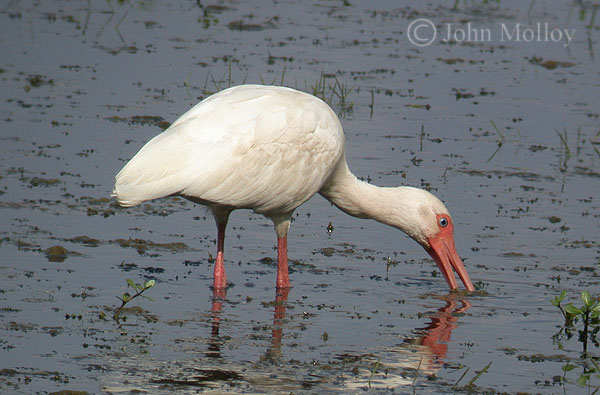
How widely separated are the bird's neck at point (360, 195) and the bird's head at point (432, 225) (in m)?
0.08

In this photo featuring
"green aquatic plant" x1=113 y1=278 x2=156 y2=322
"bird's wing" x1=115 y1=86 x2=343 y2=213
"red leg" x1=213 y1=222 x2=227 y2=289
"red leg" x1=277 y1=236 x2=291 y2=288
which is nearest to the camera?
"green aquatic plant" x1=113 y1=278 x2=156 y2=322

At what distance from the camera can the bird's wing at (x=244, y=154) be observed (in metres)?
8.02

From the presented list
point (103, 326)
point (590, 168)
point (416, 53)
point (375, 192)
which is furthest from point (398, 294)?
point (416, 53)

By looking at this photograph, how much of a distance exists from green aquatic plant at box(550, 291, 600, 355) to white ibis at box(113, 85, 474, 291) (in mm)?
1056

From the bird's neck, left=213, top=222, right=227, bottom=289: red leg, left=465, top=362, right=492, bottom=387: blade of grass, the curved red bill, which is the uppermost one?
the bird's neck

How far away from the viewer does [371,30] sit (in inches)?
721

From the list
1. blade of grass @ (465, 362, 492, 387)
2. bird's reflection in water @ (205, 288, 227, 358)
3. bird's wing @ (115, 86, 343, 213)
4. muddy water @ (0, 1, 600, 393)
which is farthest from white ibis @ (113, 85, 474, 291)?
blade of grass @ (465, 362, 492, 387)

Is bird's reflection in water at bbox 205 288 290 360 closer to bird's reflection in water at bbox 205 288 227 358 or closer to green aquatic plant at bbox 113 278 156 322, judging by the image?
bird's reflection in water at bbox 205 288 227 358

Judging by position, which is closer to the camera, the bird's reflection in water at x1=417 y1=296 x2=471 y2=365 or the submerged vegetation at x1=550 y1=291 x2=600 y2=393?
the submerged vegetation at x1=550 y1=291 x2=600 y2=393

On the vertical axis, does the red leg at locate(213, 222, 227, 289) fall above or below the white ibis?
below

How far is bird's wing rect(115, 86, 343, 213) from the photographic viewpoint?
8016 mm

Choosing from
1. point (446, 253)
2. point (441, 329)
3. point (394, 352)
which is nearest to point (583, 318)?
point (441, 329)

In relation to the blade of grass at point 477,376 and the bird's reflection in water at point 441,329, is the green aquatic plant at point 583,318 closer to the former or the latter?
the bird's reflection in water at point 441,329

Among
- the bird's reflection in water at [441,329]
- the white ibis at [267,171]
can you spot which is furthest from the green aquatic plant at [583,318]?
the white ibis at [267,171]
